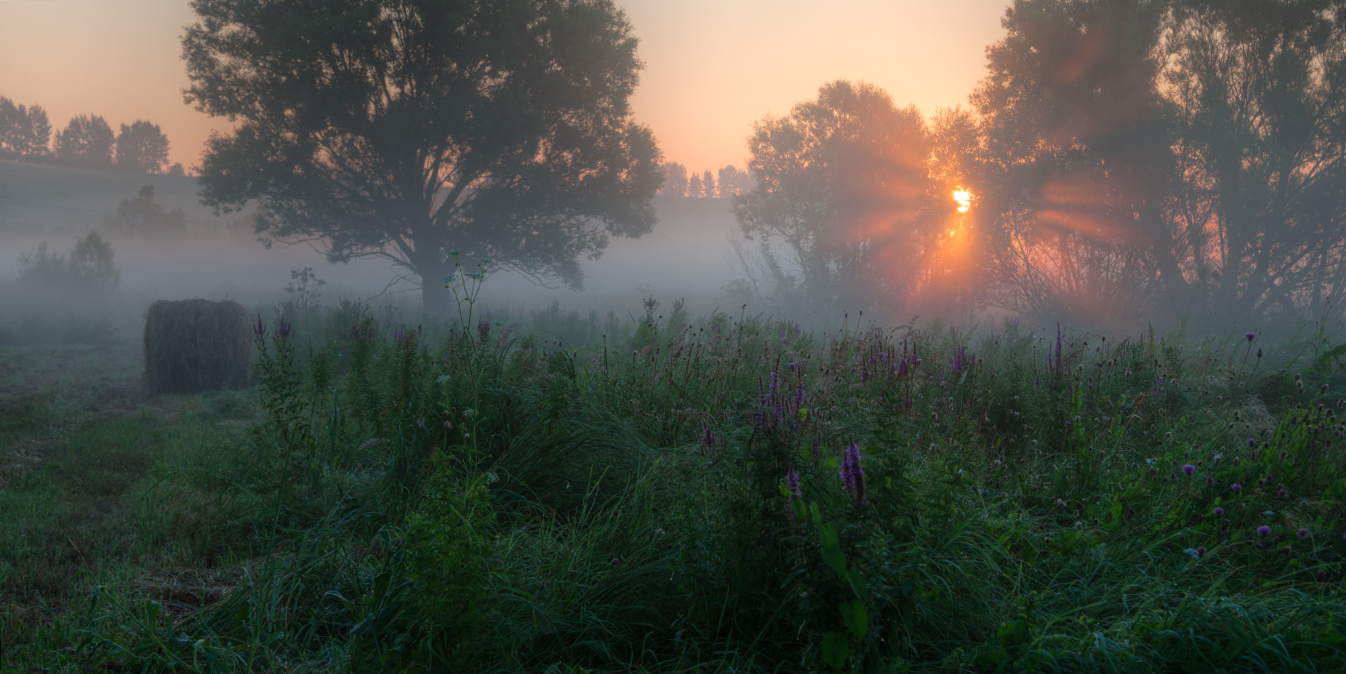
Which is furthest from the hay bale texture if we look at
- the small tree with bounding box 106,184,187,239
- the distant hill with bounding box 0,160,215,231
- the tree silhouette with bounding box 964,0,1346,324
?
the distant hill with bounding box 0,160,215,231

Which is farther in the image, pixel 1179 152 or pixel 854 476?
pixel 1179 152

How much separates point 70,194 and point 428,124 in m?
49.7

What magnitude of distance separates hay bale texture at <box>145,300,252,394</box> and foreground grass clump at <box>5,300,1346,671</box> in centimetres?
531

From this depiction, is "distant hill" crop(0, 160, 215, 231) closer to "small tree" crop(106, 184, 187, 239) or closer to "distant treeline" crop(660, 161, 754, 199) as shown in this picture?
"small tree" crop(106, 184, 187, 239)

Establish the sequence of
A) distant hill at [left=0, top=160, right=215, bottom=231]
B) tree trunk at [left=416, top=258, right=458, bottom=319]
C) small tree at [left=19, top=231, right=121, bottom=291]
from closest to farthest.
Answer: tree trunk at [left=416, top=258, right=458, bottom=319]
small tree at [left=19, top=231, right=121, bottom=291]
distant hill at [left=0, top=160, right=215, bottom=231]

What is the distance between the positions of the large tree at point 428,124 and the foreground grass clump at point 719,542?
11601 millimetres

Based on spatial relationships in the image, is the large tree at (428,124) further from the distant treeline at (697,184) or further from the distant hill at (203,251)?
the distant treeline at (697,184)

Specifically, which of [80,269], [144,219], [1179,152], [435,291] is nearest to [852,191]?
[1179,152]

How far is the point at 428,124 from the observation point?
1380 cm

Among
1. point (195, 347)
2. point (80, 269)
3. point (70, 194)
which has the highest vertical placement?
point (70, 194)

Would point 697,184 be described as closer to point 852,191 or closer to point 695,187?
point 695,187

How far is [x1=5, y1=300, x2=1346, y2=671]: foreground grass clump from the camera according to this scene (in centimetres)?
184

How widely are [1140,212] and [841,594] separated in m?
16.6

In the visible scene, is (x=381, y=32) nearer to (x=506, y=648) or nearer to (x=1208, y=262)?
(x=506, y=648)
